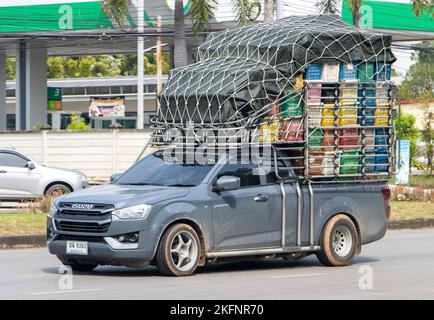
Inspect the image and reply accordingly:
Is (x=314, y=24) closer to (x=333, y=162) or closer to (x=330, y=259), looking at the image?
(x=333, y=162)

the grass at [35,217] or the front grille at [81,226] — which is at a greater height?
the front grille at [81,226]

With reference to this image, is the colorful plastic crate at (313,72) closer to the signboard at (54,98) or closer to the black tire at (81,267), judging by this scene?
the black tire at (81,267)

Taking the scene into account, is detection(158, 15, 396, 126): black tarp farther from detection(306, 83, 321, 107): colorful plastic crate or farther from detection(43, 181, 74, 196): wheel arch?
detection(43, 181, 74, 196): wheel arch

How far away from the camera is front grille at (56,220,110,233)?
13.0 metres

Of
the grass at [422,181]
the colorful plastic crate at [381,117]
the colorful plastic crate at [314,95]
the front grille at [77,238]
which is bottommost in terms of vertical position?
the grass at [422,181]

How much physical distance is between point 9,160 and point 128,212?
13698 mm

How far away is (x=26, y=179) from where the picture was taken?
84.6 feet

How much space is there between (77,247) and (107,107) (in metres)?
46.8

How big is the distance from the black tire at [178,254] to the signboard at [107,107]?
45.8 m

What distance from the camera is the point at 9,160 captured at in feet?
85.1

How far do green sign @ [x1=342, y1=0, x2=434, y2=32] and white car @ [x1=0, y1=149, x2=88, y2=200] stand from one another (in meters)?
18.1

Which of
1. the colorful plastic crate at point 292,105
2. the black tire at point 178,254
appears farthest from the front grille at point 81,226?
the colorful plastic crate at point 292,105

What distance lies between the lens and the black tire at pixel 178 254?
13008 millimetres
